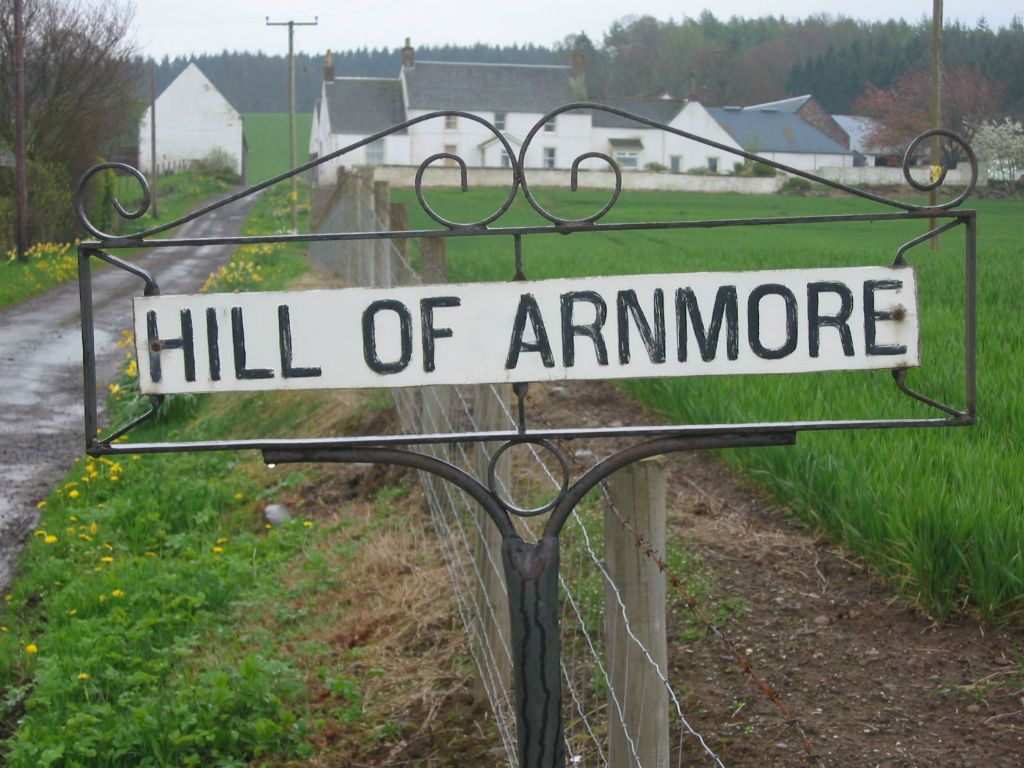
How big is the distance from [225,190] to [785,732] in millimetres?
60822

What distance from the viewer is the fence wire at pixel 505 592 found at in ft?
8.61

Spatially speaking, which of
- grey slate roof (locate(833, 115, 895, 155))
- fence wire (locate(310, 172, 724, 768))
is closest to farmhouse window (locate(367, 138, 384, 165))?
grey slate roof (locate(833, 115, 895, 155))

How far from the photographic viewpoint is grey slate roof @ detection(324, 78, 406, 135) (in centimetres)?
6506

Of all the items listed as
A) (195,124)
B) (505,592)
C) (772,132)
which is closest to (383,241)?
(505,592)

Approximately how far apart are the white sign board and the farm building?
43634 mm

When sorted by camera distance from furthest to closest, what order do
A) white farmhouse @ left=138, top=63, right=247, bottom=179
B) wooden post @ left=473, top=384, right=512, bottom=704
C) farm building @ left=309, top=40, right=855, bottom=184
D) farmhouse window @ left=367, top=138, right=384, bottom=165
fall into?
white farmhouse @ left=138, top=63, right=247, bottom=179
farmhouse window @ left=367, top=138, right=384, bottom=165
farm building @ left=309, top=40, right=855, bottom=184
wooden post @ left=473, top=384, right=512, bottom=704

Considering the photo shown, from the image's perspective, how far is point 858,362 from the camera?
6.09 feet

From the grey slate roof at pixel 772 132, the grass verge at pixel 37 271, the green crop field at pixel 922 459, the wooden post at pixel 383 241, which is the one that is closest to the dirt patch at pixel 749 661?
the green crop field at pixel 922 459

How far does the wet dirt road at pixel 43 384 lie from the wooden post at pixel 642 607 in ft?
15.9

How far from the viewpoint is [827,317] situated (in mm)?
1857

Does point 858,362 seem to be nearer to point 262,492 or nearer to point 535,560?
point 535,560

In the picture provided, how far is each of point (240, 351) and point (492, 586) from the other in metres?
1.95

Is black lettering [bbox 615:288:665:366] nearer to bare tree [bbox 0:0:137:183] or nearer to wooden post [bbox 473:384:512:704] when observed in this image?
wooden post [bbox 473:384:512:704]

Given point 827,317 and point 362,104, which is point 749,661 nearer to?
point 827,317
